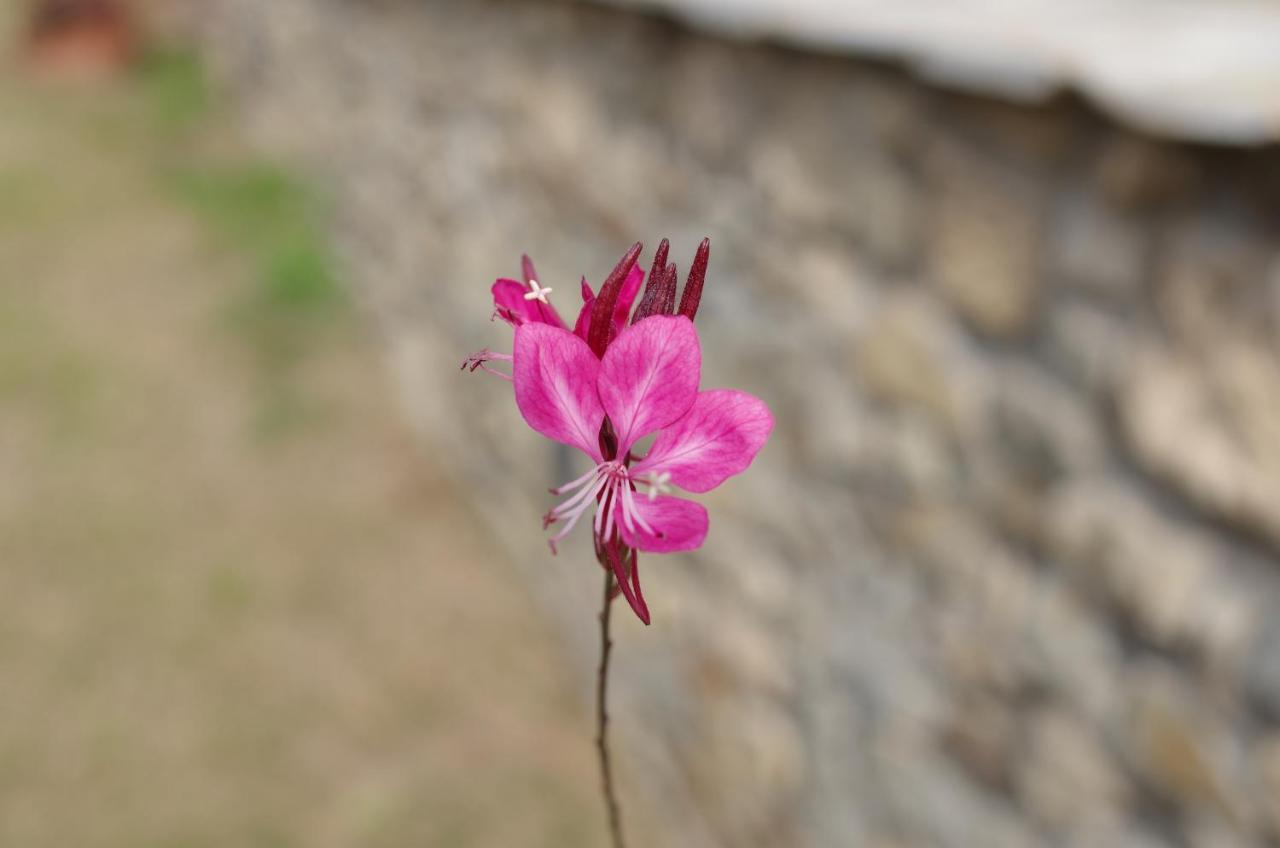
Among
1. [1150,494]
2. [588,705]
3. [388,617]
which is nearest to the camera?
[1150,494]

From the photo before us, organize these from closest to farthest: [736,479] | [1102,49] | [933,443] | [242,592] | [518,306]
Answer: [518,306] < [1102,49] < [933,443] < [736,479] < [242,592]

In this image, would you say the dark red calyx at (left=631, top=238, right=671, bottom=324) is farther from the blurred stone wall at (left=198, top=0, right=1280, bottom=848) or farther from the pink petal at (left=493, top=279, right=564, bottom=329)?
the blurred stone wall at (left=198, top=0, right=1280, bottom=848)

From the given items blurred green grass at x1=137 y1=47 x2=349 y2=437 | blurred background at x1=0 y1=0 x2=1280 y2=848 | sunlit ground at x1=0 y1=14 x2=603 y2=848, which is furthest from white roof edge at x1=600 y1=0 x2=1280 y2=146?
blurred green grass at x1=137 y1=47 x2=349 y2=437

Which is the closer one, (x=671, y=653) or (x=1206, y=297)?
(x=1206, y=297)

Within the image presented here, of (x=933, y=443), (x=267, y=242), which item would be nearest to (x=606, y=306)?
(x=933, y=443)

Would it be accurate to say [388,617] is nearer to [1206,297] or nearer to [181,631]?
[181,631]

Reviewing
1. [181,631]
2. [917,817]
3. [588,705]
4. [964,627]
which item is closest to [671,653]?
[588,705]

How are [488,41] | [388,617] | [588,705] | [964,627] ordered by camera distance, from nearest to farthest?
1. [964,627]
2. [488,41]
3. [588,705]
4. [388,617]

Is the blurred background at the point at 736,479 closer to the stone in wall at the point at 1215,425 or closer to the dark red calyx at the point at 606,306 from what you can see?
the stone in wall at the point at 1215,425

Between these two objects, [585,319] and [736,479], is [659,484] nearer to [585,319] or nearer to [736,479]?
[585,319]
